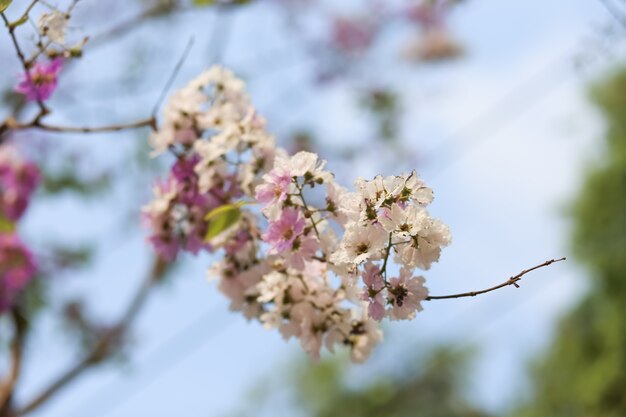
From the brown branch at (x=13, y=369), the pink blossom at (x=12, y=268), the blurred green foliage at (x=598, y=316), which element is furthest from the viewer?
the blurred green foliage at (x=598, y=316)

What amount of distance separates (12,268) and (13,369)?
403 millimetres

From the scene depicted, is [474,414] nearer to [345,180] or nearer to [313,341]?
[345,180]

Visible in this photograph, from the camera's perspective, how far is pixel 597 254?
1200cm

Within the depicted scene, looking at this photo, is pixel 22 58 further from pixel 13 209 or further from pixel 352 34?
pixel 352 34

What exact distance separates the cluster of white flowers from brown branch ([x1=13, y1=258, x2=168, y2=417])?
193cm

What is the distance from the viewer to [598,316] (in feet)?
38.9

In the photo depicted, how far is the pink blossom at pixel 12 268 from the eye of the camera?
3.12 meters

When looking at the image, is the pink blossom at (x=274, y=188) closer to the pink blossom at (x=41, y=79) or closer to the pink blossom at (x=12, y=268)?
the pink blossom at (x=41, y=79)

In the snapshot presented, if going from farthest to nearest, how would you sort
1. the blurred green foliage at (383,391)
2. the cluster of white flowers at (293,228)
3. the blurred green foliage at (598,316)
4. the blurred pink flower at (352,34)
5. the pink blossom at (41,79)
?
the blurred green foliage at (383,391), the blurred green foliage at (598,316), the blurred pink flower at (352,34), the pink blossom at (41,79), the cluster of white flowers at (293,228)

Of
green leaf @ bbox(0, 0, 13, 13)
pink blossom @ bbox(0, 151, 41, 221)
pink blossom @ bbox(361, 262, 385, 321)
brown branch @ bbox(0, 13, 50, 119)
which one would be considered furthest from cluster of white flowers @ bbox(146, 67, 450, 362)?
pink blossom @ bbox(0, 151, 41, 221)

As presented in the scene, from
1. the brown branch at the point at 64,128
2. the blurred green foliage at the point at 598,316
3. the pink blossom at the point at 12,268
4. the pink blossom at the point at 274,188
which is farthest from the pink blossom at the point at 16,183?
the blurred green foliage at the point at 598,316

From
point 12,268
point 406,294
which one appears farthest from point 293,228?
point 12,268

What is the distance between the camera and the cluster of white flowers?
106 centimetres

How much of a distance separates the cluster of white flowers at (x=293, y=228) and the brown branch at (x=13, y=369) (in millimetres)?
1753
